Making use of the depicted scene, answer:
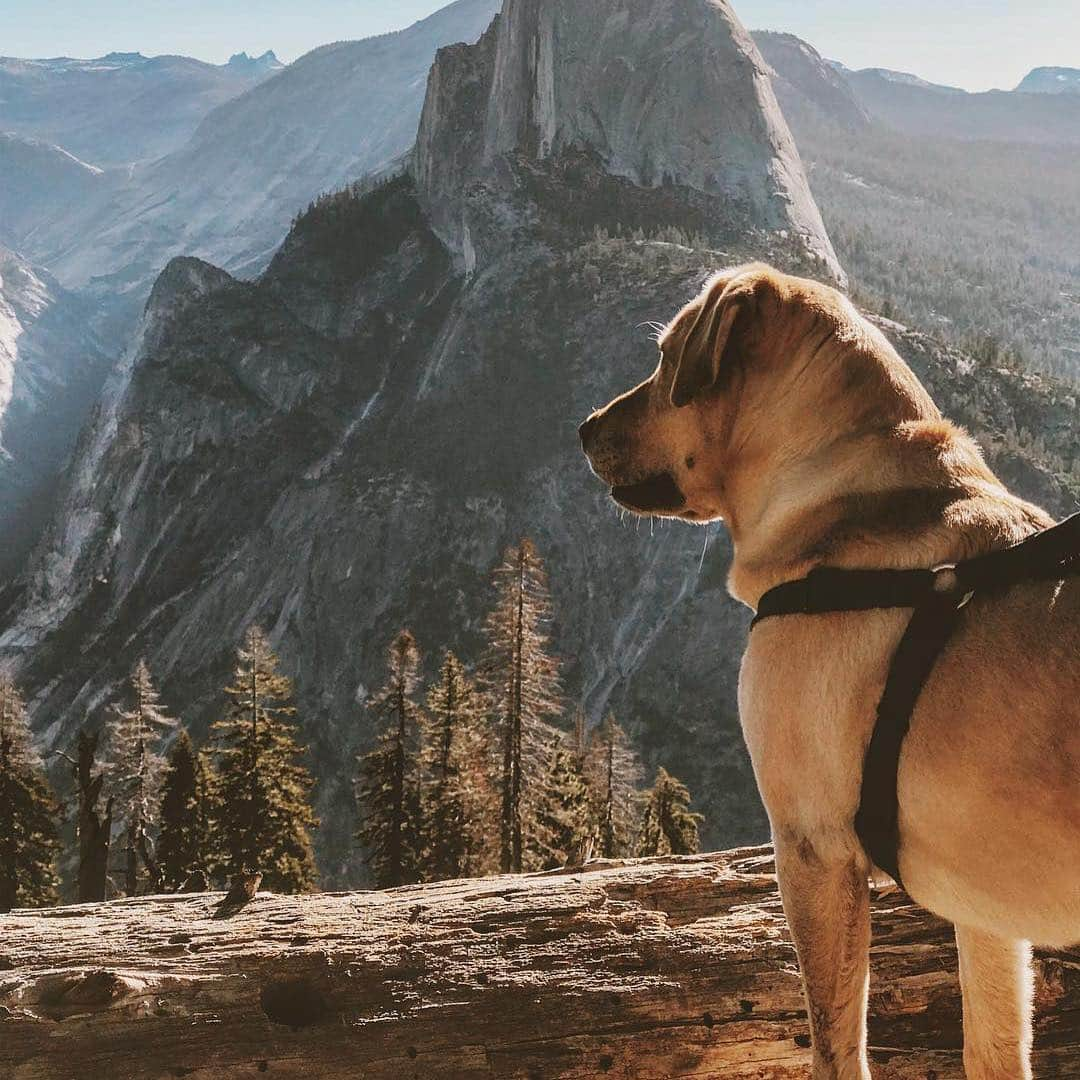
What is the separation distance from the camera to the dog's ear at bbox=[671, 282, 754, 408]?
387cm

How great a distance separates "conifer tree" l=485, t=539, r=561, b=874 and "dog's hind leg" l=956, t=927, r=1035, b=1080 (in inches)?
999

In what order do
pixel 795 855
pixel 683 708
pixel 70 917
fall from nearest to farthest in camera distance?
pixel 795 855 < pixel 70 917 < pixel 683 708

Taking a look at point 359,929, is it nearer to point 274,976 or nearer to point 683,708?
point 274,976

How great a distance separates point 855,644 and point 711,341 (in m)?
1.39

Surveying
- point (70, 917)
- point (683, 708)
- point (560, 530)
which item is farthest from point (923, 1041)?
point (560, 530)

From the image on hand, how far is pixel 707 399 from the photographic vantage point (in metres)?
4.15

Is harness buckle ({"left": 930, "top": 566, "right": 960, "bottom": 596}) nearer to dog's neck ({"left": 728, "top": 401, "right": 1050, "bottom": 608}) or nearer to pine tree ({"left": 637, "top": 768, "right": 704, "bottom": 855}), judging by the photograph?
dog's neck ({"left": 728, "top": 401, "right": 1050, "bottom": 608})

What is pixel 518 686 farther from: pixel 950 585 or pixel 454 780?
pixel 950 585

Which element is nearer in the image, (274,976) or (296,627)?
(274,976)

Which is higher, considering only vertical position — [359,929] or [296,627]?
[359,929]

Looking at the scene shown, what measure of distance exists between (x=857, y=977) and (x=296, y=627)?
107680 millimetres

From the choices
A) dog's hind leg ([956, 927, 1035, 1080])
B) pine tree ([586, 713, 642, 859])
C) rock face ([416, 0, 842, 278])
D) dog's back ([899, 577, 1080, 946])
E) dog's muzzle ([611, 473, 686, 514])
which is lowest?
pine tree ([586, 713, 642, 859])

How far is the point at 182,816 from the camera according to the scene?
108 ft

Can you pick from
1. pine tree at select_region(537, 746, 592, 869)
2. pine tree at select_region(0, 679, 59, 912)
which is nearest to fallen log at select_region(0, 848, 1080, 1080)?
pine tree at select_region(537, 746, 592, 869)
